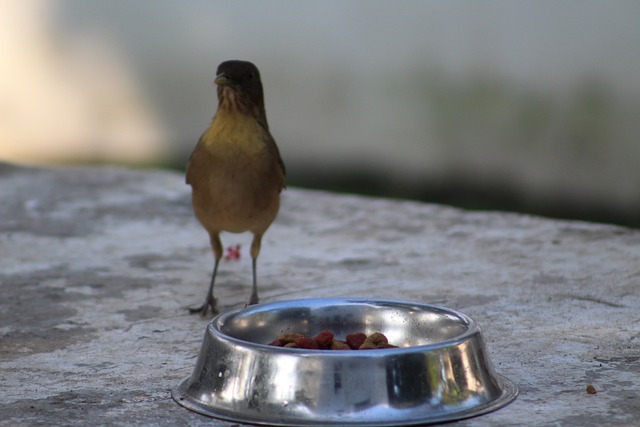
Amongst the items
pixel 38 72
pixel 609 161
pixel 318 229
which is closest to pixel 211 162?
pixel 318 229

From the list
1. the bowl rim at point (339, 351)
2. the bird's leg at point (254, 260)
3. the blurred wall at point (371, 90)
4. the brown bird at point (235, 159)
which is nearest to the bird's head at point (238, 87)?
the brown bird at point (235, 159)

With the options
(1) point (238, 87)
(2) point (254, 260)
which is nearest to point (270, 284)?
(2) point (254, 260)

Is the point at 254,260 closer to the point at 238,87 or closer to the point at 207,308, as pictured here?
the point at 207,308

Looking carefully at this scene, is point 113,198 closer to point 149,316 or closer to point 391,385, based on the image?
point 149,316

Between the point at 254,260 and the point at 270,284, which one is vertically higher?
the point at 254,260

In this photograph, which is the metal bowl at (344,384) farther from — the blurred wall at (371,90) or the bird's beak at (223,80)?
the blurred wall at (371,90)

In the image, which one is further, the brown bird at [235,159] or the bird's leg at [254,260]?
the bird's leg at [254,260]
